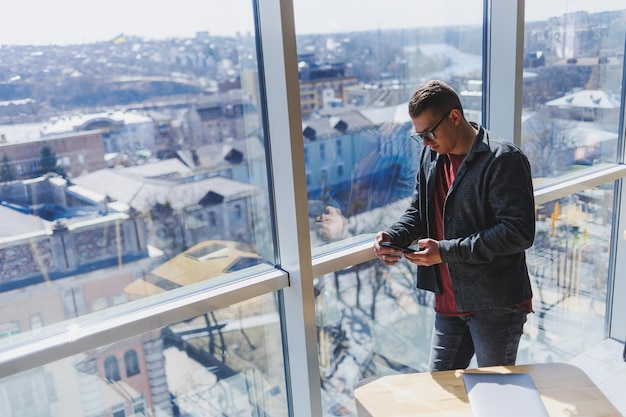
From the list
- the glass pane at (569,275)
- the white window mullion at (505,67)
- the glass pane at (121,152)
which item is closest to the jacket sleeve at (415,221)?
the glass pane at (121,152)

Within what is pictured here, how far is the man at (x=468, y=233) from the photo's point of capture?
1.84m

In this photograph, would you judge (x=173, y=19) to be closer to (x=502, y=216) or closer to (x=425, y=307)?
(x=502, y=216)

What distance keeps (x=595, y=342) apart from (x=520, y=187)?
2.35 meters

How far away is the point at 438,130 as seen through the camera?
1911mm

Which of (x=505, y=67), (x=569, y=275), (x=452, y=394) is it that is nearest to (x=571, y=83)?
(x=505, y=67)

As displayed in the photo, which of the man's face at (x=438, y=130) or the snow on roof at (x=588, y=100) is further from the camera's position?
the snow on roof at (x=588, y=100)

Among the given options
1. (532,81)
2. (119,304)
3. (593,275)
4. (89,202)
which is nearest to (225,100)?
(89,202)

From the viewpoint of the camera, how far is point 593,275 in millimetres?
3580

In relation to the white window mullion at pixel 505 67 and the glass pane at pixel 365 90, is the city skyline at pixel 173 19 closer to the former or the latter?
the glass pane at pixel 365 90

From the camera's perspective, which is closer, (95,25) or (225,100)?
(95,25)

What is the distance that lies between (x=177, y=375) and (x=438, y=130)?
4.22 feet

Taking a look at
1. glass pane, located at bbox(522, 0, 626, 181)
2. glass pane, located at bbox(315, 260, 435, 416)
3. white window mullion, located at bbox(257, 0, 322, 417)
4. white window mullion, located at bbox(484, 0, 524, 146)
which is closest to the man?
white window mullion, located at bbox(257, 0, 322, 417)

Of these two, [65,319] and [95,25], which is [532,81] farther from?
[65,319]

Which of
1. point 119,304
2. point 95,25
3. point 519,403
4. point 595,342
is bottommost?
point 595,342
